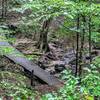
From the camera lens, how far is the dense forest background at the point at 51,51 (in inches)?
148

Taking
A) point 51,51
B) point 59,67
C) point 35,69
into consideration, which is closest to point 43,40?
point 51,51

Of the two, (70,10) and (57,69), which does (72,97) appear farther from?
(57,69)

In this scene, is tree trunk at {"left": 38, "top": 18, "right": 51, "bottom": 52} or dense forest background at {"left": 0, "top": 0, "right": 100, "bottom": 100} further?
tree trunk at {"left": 38, "top": 18, "right": 51, "bottom": 52}

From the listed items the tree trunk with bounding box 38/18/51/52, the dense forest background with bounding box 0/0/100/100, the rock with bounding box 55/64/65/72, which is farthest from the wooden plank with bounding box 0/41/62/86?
the tree trunk with bounding box 38/18/51/52

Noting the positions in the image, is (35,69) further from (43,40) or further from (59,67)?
(43,40)

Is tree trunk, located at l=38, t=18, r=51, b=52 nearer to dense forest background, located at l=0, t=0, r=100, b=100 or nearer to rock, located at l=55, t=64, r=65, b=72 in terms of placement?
dense forest background, located at l=0, t=0, r=100, b=100

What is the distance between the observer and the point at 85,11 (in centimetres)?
715

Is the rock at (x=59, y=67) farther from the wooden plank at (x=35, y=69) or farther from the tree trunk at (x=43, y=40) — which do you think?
the tree trunk at (x=43, y=40)

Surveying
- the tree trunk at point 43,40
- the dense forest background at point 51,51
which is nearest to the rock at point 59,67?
the dense forest background at point 51,51

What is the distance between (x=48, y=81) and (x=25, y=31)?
6.13m

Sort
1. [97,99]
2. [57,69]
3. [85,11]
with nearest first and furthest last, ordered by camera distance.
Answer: [97,99]
[85,11]
[57,69]

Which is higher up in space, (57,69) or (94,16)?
(94,16)

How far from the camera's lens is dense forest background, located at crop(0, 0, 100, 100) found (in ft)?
12.4

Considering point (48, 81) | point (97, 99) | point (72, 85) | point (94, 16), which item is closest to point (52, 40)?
point (48, 81)
